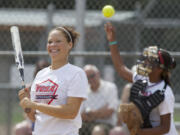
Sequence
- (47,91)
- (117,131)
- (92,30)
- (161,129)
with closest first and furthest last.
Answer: (47,91)
(161,129)
(117,131)
(92,30)

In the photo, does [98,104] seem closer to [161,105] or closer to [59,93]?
[161,105]

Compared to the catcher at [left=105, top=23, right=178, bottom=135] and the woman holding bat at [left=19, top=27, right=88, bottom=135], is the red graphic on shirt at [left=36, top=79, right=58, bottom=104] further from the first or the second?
the catcher at [left=105, top=23, right=178, bottom=135]

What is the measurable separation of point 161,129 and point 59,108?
994 mm

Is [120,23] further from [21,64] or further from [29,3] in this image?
[21,64]

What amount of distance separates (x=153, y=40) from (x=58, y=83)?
342 cm

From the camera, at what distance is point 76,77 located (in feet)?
11.5

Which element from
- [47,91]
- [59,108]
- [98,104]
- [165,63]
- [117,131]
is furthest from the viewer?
[98,104]

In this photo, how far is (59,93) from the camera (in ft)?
11.4

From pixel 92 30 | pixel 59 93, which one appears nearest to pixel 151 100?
pixel 59 93

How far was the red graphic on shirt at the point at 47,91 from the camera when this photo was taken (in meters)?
3.48

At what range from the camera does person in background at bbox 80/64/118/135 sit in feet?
19.0

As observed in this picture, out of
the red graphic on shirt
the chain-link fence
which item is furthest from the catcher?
the chain-link fence

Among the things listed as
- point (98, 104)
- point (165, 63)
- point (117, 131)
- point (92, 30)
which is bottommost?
point (117, 131)

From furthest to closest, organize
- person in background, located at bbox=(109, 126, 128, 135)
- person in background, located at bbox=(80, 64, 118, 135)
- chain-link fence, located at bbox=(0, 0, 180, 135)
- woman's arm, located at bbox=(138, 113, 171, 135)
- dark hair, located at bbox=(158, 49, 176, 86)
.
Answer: chain-link fence, located at bbox=(0, 0, 180, 135)
person in background, located at bbox=(80, 64, 118, 135)
person in background, located at bbox=(109, 126, 128, 135)
dark hair, located at bbox=(158, 49, 176, 86)
woman's arm, located at bbox=(138, 113, 171, 135)
